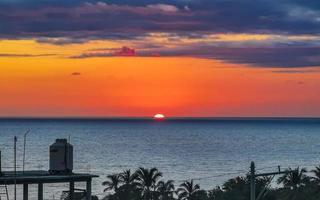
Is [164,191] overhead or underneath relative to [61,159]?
overhead

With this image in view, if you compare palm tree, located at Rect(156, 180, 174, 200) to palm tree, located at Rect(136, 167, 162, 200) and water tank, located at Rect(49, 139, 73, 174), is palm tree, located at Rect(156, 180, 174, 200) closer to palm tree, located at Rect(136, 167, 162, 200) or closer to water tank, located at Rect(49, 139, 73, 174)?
palm tree, located at Rect(136, 167, 162, 200)

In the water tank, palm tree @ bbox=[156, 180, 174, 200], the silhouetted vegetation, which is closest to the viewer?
the water tank

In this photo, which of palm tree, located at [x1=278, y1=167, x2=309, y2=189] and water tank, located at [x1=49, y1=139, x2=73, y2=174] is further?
palm tree, located at [x1=278, y1=167, x2=309, y2=189]

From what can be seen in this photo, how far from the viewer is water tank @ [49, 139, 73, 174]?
131 ft

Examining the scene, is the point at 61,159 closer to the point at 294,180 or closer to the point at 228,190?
the point at 228,190

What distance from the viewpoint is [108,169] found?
193 metres

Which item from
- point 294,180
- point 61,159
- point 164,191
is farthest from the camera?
point 164,191

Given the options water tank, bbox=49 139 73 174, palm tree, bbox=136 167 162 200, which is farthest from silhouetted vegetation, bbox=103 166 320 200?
water tank, bbox=49 139 73 174

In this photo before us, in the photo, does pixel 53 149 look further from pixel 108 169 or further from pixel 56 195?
pixel 108 169

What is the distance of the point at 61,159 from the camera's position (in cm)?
4000

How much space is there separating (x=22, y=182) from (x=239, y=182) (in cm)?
4300

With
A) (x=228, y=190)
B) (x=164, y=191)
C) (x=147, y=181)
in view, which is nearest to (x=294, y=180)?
(x=164, y=191)

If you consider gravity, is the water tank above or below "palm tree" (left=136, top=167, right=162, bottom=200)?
below

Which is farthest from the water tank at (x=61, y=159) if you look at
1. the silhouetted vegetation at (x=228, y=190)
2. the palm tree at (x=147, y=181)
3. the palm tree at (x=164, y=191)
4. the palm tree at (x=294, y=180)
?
the palm tree at (x=294, y=180)
